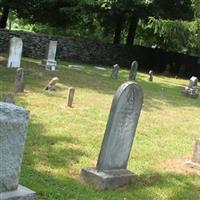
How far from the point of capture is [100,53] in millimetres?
32438

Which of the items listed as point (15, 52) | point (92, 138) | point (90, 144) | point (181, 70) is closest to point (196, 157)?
point (90, 144)

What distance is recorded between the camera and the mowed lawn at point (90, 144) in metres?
7.25

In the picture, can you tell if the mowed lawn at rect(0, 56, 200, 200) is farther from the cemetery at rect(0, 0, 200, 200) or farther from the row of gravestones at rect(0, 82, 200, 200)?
the row of gravestones at rect(0, 82, 200, 200)

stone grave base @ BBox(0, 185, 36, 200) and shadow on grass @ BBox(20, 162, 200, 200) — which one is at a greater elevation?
stone grave base @ BBox(0, 185, 36, 200)

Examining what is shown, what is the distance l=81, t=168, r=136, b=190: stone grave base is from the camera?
7.31 meters

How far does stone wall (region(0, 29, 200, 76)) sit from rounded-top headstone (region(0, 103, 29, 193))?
75.3 feet

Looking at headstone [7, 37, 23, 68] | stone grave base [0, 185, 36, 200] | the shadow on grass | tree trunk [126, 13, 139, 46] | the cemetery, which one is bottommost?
the shadow on grass

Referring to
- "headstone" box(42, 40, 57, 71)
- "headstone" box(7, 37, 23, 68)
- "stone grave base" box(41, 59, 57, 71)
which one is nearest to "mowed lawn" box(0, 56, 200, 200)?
"headstone" box(7, 37, 23, 68)

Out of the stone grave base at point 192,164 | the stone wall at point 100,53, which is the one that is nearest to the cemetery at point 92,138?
the stone grave base at point 192,164

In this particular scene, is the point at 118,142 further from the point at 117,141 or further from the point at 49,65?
the point at 49,65

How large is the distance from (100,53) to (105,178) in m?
25.4

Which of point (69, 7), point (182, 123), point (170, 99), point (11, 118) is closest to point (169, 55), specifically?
point (69, 7)

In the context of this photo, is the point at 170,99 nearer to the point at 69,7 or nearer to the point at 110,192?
the point at 110,192

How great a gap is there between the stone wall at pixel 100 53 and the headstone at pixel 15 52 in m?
8.48
